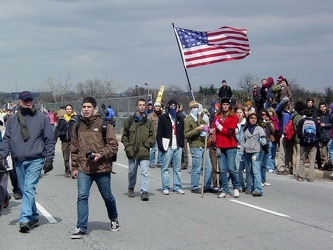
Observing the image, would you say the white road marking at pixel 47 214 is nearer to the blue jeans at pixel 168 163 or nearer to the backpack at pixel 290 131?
the blue jeans at pixel 168 163

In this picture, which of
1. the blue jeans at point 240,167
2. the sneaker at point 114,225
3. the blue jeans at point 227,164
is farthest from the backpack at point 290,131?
the sneaker at point 114,225

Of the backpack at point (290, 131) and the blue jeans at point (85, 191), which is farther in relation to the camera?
the backpack at point (290, 131)

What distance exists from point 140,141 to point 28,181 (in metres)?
3.43

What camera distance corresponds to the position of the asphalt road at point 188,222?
25.4 feet

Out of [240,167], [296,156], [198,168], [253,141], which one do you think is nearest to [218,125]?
[253,141]

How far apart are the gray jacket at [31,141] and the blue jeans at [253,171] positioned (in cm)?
519

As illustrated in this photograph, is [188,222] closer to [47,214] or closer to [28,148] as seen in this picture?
[47,214]

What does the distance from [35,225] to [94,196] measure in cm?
332

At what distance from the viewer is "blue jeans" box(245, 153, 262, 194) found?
12.1 metres

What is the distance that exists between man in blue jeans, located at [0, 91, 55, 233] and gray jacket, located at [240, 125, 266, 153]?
5136 millimetres

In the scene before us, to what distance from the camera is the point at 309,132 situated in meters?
14.3

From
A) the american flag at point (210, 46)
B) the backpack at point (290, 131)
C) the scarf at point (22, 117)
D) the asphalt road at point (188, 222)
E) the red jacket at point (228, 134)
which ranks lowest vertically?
the asphalt road at point (188, 222)

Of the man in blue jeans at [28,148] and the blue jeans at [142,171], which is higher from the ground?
the man in blue jeans at [28,148]

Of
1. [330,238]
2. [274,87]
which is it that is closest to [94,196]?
[330,238]
